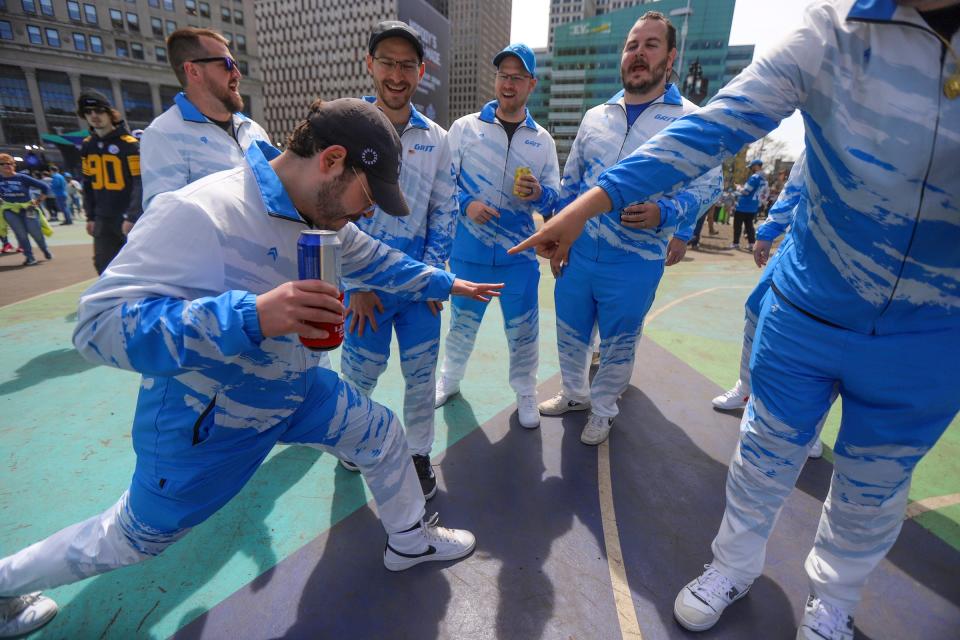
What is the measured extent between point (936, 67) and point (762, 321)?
0.98 meters

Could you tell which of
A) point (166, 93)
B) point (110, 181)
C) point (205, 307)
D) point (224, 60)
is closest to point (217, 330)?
point (205, 307)

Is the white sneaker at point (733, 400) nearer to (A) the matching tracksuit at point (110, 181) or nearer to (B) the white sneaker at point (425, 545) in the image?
(B) the white sneaker at point (425, 545)

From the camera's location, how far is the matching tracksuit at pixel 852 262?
1308 millimetres

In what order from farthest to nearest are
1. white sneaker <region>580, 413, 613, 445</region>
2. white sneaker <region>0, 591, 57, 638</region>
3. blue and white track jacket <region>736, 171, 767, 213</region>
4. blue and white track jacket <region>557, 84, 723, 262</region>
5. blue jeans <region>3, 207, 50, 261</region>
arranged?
1. blue and white track jacket <region>736, 171, 767, 213</region>
2. blue jeans <region>3, 207, 50, 261</region>
3. white sneaker <region>580, 413, 613, 445</region>
4. blue and white track jacket <region>557, 84, 723, 262</region>
5. white sneaker <region>0, 591, 57, 638</region>

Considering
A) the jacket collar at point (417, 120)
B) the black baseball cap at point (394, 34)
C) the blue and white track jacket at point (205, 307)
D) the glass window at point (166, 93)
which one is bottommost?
the blue and white track jacket at point (205, 307)

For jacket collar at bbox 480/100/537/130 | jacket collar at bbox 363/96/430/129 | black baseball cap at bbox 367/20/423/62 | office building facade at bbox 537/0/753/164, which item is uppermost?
office building facade at bbox 537/0/753/164

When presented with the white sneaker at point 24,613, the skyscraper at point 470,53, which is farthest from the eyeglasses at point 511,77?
the skyscraper at point 470,53

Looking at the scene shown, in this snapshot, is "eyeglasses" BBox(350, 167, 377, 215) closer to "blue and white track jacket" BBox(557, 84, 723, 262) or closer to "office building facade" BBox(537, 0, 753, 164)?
"blue and white track jacket" BBox(557, 84, 723, 262)

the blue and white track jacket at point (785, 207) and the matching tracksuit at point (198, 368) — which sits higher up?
the blue and white track jacket at point (785, 207)

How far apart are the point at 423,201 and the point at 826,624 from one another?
290 cm

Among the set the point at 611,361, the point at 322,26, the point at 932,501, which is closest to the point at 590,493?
the point at 611,361

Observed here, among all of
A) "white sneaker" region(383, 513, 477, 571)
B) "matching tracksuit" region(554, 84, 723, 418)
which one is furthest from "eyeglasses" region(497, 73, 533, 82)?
"white sneaker" region(383, 513, 477, 571)

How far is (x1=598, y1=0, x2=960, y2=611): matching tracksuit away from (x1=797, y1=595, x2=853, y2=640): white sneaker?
0.05 meters

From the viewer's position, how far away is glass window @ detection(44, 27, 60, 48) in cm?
4666
